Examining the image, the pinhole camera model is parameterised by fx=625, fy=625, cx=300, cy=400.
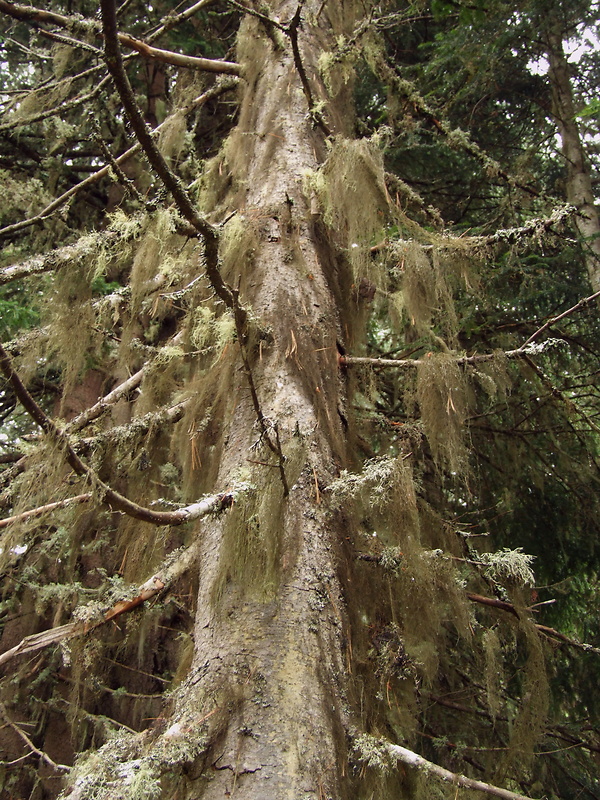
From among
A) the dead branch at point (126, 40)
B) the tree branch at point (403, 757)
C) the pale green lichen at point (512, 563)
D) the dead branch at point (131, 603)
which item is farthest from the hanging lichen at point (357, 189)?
the tree branch at point (403, 757)

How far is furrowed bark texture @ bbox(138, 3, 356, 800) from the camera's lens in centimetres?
177

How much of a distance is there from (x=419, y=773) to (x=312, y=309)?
189 centimetres

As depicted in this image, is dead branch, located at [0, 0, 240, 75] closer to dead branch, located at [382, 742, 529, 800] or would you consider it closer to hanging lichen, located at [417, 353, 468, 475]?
hanging lichen, located at [417, 353, 468, 475]

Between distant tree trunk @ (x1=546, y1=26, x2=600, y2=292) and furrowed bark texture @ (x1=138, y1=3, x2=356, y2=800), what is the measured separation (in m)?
3.36

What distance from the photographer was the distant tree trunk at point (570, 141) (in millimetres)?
5484

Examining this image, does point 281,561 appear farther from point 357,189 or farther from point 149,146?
point 357,189

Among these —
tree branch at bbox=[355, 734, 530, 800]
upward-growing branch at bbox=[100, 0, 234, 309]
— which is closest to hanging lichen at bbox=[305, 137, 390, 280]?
upward-growing branch at bbox=[100, 0, 234, 309]

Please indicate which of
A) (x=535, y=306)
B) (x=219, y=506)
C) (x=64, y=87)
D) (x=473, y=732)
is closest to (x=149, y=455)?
(x=219, y=506)

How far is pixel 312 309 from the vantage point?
2857 mm

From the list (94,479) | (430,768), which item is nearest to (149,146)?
(94,479)

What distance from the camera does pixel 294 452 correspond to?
7.00 feet

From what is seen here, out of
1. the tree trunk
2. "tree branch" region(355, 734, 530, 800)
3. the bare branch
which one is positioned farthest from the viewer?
the bare branch

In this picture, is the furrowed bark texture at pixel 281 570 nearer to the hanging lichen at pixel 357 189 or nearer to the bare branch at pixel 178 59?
the hanging lichen at pixel 357 189

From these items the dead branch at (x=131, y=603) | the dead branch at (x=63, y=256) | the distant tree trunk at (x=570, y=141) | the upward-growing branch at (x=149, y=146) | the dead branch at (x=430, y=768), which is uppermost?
the distant tree trunk at (x=570, y=141)
